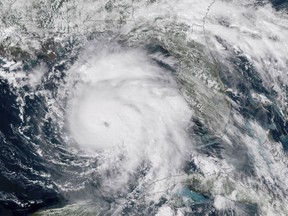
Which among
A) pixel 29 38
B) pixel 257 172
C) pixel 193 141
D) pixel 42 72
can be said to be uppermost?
pixel 29 38

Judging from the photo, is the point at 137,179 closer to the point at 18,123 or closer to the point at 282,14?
the point at 18,123

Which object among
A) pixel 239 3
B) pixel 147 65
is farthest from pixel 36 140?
pixel 239 3

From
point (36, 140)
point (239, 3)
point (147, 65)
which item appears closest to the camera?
point (36, 140)

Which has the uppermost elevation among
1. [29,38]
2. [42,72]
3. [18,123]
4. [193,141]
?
[29,38]

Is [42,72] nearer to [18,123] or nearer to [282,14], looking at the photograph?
[18,123]

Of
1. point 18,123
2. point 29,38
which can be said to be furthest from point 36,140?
point 29,38

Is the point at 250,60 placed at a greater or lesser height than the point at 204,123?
greater

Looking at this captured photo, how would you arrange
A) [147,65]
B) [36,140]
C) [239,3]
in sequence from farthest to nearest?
1. [239,3]
2. [147,65]
3. [36,140]

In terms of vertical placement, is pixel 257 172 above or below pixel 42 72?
below

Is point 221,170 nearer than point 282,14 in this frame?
Yes
